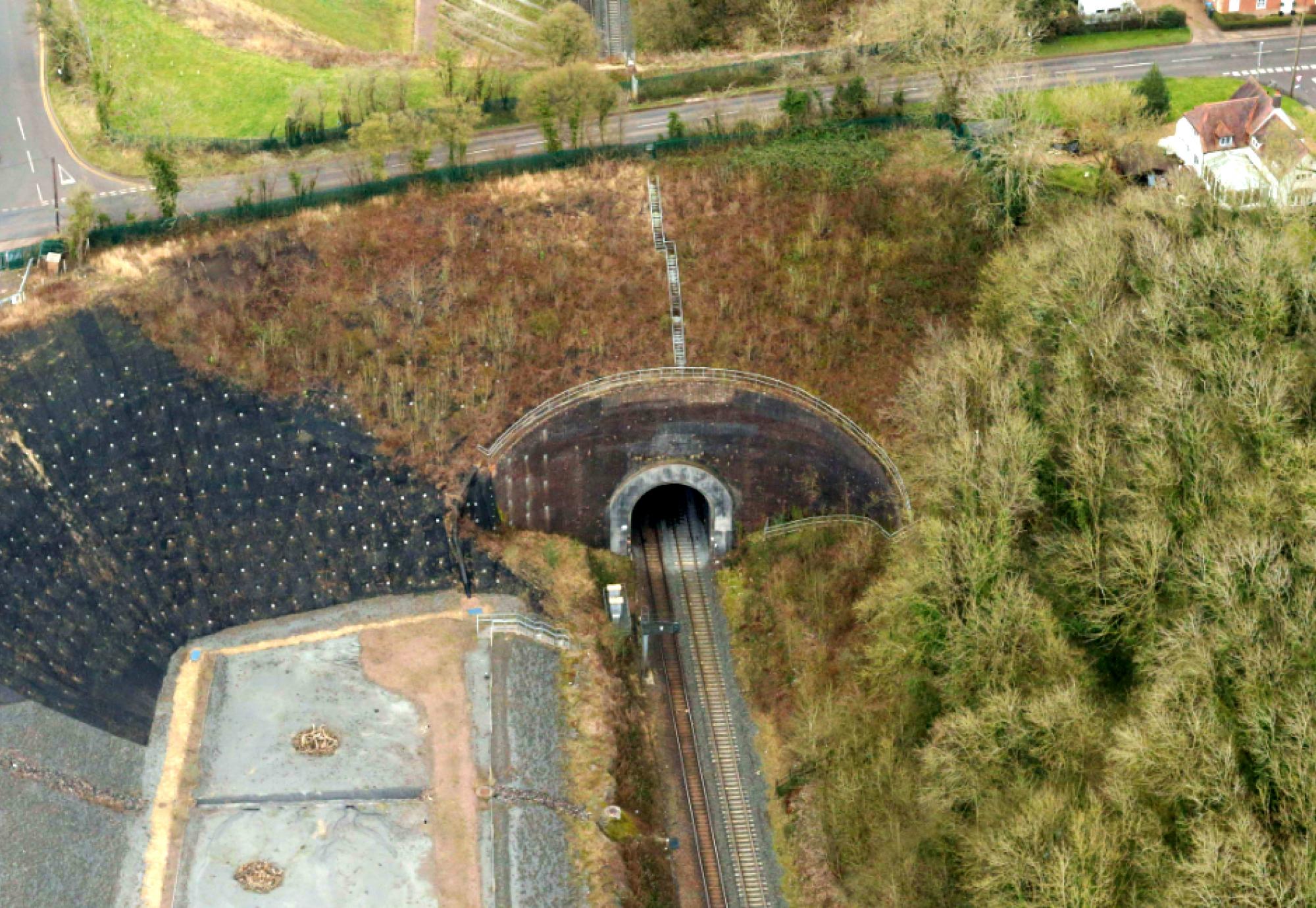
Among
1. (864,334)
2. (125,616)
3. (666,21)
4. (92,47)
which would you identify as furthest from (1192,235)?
(92,47)

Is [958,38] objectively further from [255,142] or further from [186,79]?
[186,79]

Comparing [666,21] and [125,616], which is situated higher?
[666,21]

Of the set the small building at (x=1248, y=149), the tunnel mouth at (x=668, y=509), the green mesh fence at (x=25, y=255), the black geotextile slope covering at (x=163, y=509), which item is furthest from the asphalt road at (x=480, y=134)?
the tunnel mouth at (x=668, y=509)

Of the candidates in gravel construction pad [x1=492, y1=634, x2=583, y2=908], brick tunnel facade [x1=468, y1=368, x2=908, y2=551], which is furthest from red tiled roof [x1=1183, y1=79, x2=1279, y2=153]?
gravel construction pad [x1=492, y1=634, x2=583, y2=908]

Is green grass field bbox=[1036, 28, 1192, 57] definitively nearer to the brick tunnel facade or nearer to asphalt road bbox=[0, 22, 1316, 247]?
asphalt road bbox=[0, 22, 1316, 247]

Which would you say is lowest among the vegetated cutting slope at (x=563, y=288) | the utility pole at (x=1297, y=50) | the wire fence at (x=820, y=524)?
the wire fence at (x=820, y=524)

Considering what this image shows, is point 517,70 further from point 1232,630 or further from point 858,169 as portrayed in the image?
point 1232,630

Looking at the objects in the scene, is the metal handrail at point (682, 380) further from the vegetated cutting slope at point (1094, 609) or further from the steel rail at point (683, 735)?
the steel rail at point (683, 735)
